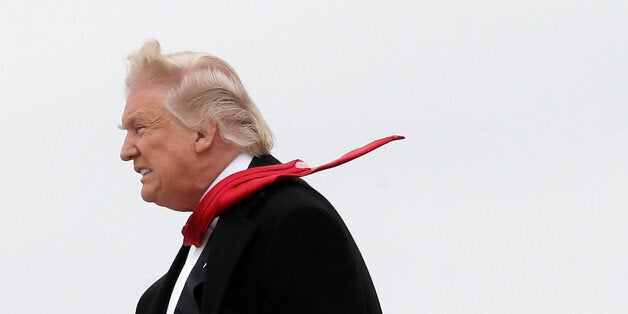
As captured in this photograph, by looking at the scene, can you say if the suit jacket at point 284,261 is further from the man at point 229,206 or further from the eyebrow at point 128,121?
the eyebrow at point 128,121

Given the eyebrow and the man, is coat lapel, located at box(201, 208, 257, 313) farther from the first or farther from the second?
the eyebrow

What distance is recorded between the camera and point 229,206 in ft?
19.6

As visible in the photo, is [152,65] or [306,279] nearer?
[306,279]

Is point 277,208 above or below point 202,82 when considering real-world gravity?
below

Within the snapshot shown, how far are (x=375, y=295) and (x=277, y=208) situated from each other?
0.45m

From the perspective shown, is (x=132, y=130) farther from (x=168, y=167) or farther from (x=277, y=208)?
(x=277, y=208)

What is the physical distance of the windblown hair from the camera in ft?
19.7

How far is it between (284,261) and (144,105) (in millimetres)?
737

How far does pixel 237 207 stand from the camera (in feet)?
19.7

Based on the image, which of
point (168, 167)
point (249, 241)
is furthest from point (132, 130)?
point (249, 241)

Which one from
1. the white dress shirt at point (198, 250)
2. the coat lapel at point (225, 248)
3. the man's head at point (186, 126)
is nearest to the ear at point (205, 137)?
the man's head at point (186, 126)

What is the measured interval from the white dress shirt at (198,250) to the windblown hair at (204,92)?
0.04 meters

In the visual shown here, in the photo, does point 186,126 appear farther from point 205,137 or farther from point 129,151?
point 129,151

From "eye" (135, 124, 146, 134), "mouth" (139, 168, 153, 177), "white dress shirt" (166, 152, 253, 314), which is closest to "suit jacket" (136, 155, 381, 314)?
"white dress shirt" (166, 152, 253, 314)
